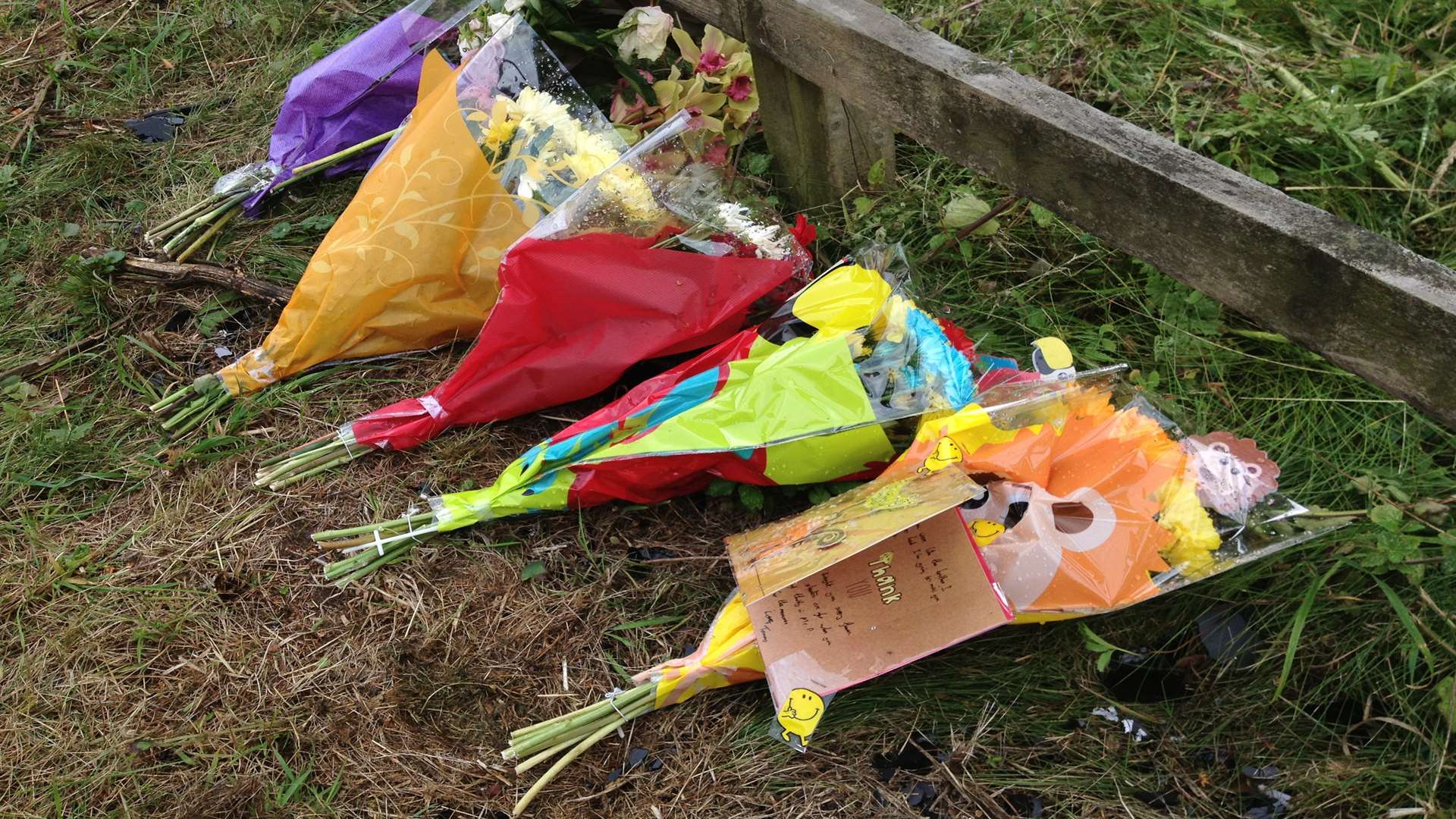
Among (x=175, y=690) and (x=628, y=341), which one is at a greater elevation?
(x=628, y=341)

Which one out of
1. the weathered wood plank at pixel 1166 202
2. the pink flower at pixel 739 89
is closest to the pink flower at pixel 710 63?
the pink flower at pixel 739 89

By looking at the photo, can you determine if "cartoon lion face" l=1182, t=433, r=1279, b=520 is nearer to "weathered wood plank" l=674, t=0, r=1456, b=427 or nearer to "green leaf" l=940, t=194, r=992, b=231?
"weathered wood plank" l=674, t=0, r=1456, b=427

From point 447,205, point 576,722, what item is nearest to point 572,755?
point 576,722

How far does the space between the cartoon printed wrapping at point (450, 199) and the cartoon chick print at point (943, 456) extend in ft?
3.45

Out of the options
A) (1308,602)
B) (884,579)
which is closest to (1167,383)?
(1308,602)

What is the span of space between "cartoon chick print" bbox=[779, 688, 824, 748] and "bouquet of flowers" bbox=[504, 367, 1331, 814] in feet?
0.21

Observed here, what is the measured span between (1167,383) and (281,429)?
204 centimetres

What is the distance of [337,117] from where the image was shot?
292 centimetres

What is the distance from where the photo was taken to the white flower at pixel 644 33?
8.12 ft

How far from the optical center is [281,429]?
2.36 meters

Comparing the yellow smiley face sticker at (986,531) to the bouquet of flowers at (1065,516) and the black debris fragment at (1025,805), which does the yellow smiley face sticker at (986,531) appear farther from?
the black debris fragment at (1025,805)

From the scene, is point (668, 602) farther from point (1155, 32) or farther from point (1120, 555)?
point (1155, 32)

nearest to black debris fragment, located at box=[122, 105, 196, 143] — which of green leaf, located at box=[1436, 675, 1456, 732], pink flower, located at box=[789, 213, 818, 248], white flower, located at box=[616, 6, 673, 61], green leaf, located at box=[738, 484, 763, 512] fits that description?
white flower, located at box=[616, 6, 673, 61]

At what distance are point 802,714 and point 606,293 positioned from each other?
0.96 meters
